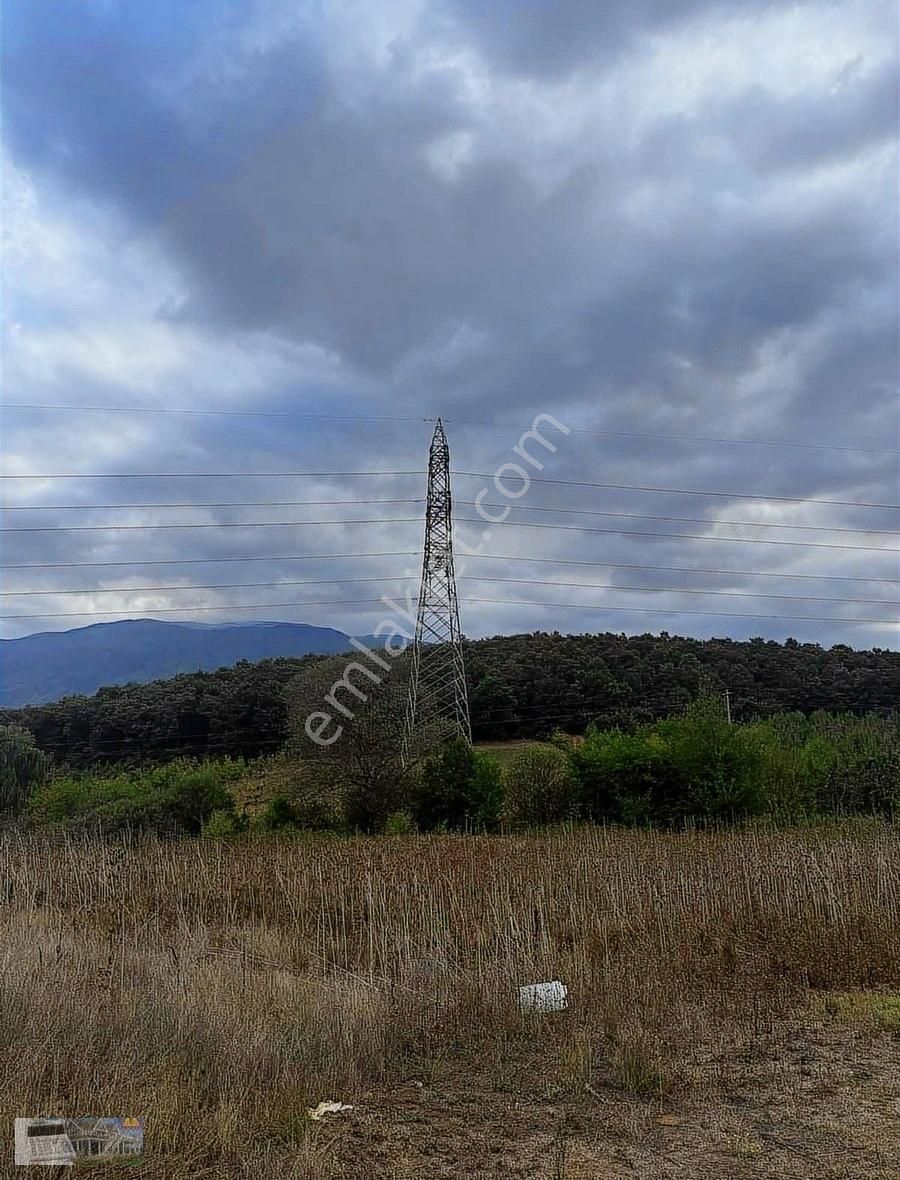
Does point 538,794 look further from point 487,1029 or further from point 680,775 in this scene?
point 487,1029

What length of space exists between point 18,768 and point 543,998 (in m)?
32.0

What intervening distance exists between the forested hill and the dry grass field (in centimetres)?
2409

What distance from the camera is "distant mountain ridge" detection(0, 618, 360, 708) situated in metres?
115

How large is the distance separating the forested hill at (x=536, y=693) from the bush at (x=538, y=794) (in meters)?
9.31

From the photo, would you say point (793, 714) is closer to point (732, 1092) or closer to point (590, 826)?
point (590, 826)

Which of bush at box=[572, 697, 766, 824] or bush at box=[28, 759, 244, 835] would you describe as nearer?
bush at box=[28, 759, 244, 835]

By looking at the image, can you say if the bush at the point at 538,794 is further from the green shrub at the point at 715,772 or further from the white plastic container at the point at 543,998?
the white plastic container at the point at 543,998

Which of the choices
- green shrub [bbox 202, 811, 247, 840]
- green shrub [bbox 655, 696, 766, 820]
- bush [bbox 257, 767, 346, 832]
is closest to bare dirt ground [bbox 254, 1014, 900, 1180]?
green shrub [bbox 202, 811, 247, 840]

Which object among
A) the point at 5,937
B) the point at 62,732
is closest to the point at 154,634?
Answer: the point at 62,732

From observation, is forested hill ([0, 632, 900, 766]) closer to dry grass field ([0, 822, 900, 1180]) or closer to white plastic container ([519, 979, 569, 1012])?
dry grass field ([0, 822, 900, 1180])

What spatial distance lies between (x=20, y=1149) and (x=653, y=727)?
30.8 meters

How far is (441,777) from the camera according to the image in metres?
26.0

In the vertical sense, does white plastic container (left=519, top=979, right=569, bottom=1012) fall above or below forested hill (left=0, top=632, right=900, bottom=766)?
below

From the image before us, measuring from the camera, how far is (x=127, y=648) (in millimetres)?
135750
